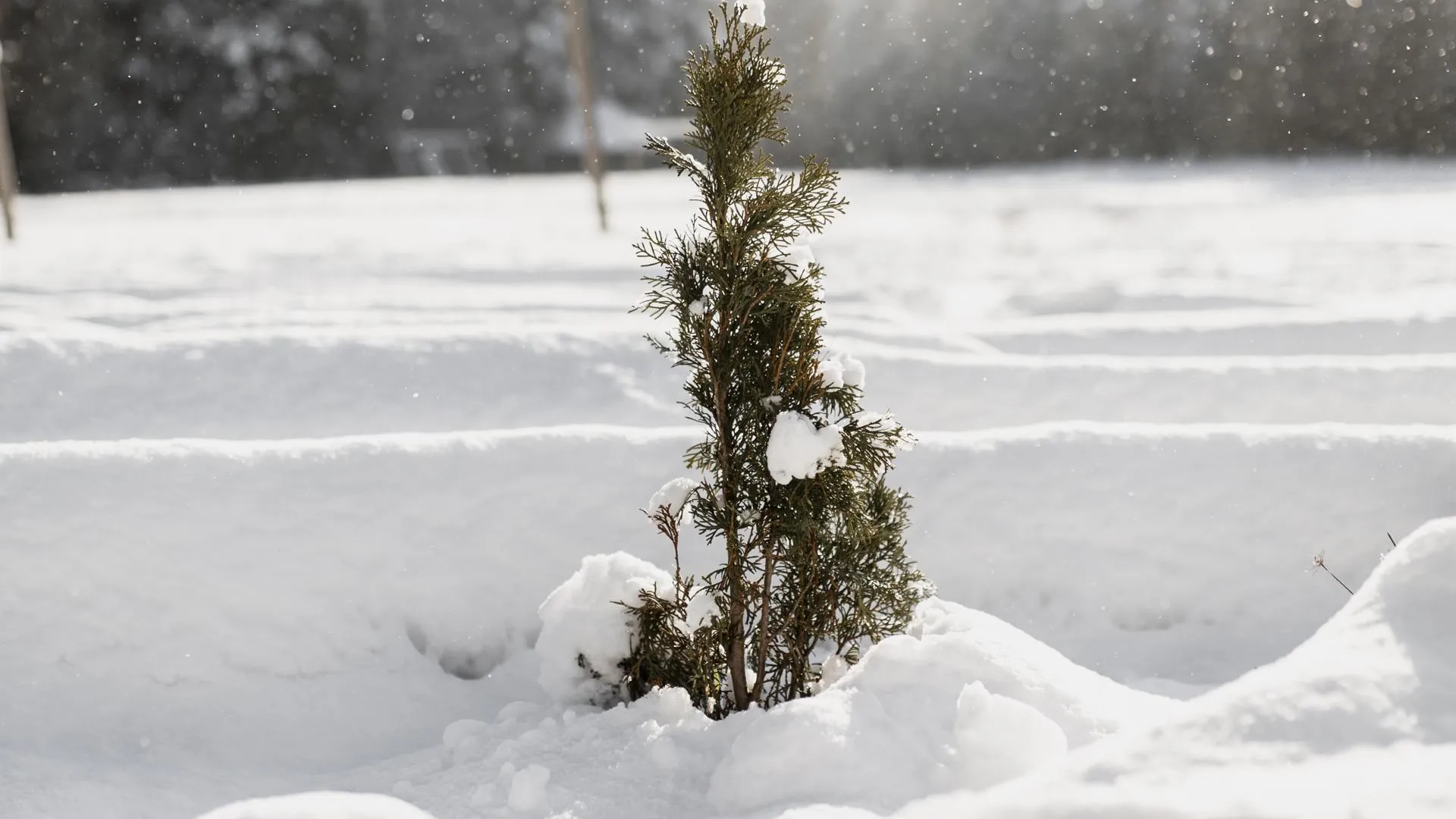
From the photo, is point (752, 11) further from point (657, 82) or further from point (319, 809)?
point (657, 82)

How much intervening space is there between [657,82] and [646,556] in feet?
71.1

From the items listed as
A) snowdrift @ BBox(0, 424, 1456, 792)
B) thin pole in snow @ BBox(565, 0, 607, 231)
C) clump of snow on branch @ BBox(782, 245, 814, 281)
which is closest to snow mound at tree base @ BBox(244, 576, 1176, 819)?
snowdrift @ BBox(0, 424, 1456, 792)

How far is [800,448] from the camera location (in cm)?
329

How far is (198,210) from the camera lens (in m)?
16.5

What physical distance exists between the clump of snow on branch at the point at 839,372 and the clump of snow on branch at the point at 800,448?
0.22 m

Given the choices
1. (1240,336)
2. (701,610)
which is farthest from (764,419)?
(1240,336)

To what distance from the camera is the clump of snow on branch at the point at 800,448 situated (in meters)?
3.29

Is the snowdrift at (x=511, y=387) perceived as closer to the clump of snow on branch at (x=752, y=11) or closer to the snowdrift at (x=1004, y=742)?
the snowdrift at (x=1004, y=742)

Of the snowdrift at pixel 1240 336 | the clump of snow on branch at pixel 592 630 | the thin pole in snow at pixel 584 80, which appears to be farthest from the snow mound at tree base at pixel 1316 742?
the thin pole in snow at pixel 584 80

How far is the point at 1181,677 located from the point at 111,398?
566cm

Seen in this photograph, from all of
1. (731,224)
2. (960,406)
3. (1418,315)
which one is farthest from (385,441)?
(1418,315)

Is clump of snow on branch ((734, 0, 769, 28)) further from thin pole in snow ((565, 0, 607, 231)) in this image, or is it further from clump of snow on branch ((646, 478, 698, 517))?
thin pole in snow ((565, 0, 607, 231))

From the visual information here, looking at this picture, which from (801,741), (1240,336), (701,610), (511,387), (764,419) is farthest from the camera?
(1240,336)

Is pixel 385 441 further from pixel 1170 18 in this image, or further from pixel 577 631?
pixel 1170 18
